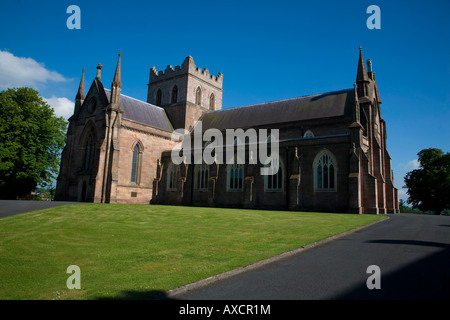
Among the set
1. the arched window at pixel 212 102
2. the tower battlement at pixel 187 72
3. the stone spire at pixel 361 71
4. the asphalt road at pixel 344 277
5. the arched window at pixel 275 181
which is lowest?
the asphalt road at pixel 344 277

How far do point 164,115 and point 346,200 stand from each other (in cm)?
2951

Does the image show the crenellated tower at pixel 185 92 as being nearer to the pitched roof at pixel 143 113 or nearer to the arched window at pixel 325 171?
the pitched roof at pixel 143 113

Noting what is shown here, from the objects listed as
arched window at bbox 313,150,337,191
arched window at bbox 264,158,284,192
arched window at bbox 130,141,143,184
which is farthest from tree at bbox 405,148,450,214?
arched window at bbox 130,141,143,184

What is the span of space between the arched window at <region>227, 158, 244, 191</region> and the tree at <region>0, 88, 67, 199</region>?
74.6ft

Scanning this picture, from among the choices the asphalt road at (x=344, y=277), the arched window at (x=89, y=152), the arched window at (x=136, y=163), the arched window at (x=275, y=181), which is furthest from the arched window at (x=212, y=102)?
the asphalt road at (x=344, y=277)

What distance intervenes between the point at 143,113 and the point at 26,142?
45.7 ft

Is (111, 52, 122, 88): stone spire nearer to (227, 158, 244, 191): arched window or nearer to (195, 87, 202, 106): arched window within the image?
(195, 87, 202, 106): arched window

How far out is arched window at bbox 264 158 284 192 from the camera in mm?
28517

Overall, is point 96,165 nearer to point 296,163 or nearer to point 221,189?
point 221,189

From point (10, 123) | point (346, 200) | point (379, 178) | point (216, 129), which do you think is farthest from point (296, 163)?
point (10, 123)

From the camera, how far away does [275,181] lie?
2892 cm

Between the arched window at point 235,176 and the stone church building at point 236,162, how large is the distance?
0.10m

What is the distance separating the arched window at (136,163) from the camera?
3622 cm
